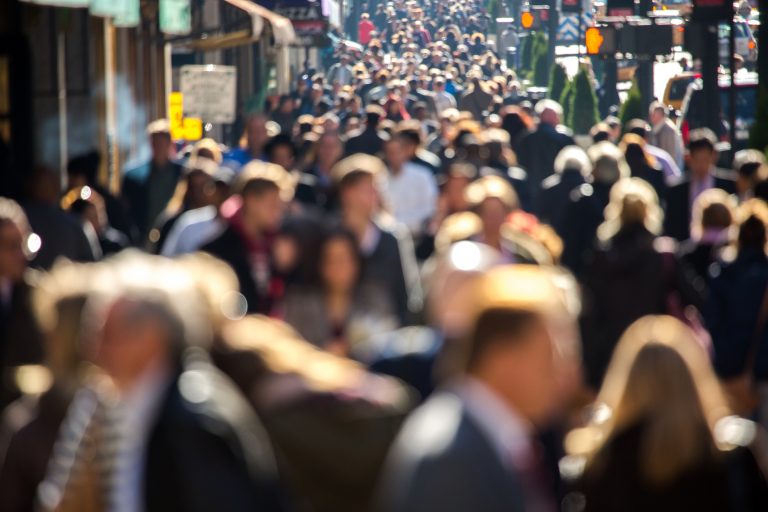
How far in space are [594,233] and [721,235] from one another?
238 cm

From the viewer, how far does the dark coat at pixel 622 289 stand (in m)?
10.0

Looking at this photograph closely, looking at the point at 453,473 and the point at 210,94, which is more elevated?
the point at 453,473

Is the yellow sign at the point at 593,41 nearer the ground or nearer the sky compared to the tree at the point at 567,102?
nearer the sky

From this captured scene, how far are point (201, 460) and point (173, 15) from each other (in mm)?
17947

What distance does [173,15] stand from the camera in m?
21.8

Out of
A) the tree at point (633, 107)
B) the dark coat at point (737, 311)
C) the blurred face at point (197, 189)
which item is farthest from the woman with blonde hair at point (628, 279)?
the tree at point (633, 107)

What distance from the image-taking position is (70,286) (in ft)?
16.0

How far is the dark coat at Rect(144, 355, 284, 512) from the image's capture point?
13.7 ft

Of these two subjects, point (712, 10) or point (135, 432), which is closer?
point (135, 432)

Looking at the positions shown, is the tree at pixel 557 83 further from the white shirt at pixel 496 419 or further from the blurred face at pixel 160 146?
the white shirt at pixel 496 419

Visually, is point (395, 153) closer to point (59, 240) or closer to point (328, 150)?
point (328, 150)

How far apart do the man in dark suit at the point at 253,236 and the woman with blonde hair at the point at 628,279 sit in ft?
5.59

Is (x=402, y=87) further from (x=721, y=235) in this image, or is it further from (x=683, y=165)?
(x=721, y=235)

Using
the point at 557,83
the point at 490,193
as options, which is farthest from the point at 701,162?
the point at 557,83
